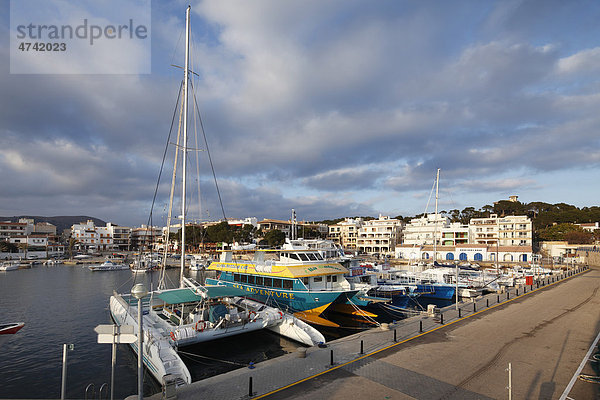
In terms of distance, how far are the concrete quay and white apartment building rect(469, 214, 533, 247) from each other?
7582 centimetres

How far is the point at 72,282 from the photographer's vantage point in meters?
47.4

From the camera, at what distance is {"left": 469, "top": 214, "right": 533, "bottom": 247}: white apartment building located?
270ft

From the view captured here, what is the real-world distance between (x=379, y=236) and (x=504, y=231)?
118ft

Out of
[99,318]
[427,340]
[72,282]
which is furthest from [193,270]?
[427,340]

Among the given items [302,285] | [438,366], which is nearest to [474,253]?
[302,285]

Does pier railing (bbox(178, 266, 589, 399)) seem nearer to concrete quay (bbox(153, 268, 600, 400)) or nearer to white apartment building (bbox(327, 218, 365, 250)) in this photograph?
concrete quay (bbox(153, 268, 600, 400))

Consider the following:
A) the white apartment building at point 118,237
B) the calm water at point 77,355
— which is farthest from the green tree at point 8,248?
the calm water at point 77,355

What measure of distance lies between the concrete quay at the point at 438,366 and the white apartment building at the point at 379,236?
8472cm

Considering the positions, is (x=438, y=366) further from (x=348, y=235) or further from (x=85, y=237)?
(x=85, y=237)

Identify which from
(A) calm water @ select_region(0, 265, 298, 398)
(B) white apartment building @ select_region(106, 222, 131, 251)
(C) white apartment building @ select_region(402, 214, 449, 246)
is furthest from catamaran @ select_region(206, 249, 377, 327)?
(B) white apartment building @ select_region(106, 222, 131, 251)

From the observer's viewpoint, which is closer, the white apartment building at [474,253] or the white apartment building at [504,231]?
the white apartment building at [474,253]

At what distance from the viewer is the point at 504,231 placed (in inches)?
3361

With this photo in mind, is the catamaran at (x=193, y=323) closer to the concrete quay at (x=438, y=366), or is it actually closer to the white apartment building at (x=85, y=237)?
the concrete quay at (x=438, y=366)

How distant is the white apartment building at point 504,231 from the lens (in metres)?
82.3
